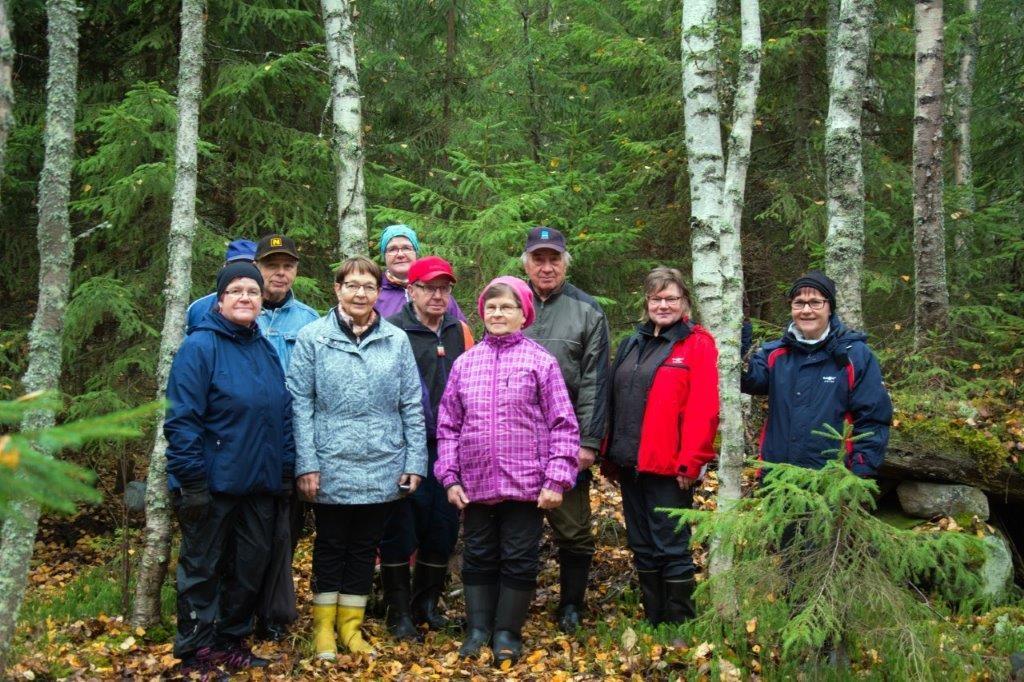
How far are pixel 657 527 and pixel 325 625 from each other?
7.40 feet

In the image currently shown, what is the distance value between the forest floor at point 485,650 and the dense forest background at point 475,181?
0.23 meters

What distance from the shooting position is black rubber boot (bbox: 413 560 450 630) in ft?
20.8

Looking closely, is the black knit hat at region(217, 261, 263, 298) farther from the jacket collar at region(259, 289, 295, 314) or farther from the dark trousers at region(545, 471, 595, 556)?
the dark trousers at region(545, 471, 595, 556)

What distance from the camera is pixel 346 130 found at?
827 cm

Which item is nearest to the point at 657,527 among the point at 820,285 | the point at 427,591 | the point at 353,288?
the point at 427,591

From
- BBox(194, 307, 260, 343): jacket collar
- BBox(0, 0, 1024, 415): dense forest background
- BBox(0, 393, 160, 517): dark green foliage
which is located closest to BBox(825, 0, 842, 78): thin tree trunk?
BBox(0, 0, 1024, 415): dense forest background

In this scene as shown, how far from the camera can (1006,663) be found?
5129mm

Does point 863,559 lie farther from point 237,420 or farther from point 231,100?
point 231,100

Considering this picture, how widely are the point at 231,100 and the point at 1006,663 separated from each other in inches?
353

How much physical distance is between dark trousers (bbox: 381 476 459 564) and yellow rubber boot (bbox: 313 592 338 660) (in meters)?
0.60

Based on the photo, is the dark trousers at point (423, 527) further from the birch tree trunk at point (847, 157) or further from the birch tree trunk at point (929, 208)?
the birch tree trunk at point (929, 208)

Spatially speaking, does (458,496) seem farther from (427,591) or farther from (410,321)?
(410,321)

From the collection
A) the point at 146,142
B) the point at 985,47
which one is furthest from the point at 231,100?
the point at 985,47

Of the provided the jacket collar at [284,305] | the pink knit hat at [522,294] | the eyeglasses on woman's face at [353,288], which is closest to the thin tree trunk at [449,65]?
the jacket collar at [284,305]
